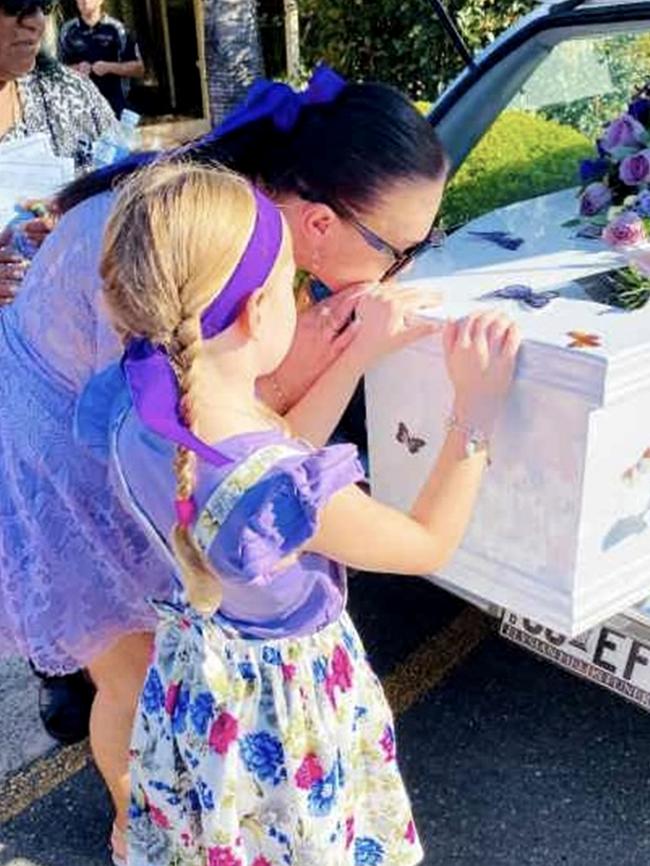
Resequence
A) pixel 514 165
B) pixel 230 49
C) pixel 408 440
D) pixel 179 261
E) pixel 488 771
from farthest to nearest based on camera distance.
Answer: pixel 230 49, pixel 514 165, pixel 488 771, pixel 408 440, pixel 179 261

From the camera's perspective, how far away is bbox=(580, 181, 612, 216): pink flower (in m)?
2.37

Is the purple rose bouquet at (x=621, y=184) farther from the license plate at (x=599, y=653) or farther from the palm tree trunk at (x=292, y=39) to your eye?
the palm tree trunk at (x=292, y=39)

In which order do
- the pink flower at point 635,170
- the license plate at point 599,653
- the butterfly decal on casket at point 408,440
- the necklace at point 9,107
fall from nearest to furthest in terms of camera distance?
the butterfly decal on casket at point 408,440 < the license plate at point 599,653 < the pink flower at point 635,170 < the necklace at point 9,107

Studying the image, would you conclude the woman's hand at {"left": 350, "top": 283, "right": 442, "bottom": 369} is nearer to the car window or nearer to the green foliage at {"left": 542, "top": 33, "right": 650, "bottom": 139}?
the car window

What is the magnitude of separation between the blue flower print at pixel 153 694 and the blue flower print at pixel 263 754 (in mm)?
157

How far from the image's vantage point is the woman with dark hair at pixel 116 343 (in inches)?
66.9

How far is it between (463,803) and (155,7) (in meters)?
10.1

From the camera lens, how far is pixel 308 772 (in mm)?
1648

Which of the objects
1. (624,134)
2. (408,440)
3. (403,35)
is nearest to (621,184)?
(624,134)

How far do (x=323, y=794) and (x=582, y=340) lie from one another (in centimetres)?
76

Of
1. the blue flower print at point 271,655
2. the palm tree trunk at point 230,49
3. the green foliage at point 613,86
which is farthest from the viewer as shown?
the palm tree trunk at point 230,49

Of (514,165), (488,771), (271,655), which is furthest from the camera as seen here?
(514,165)

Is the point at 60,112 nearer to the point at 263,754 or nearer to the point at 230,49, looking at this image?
the point at 263,754

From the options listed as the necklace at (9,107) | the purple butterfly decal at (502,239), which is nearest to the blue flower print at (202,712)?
the purple butterfly decal at (502,239)
